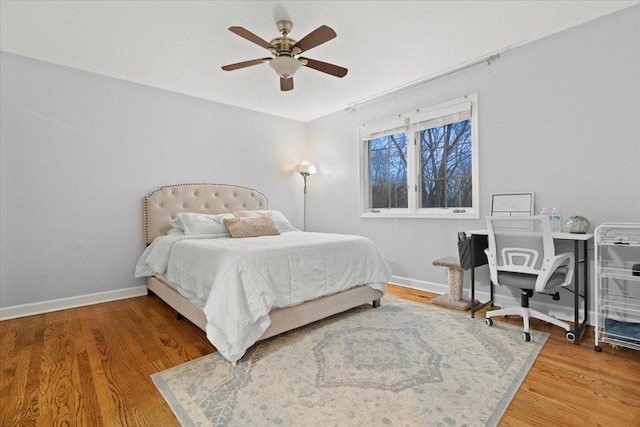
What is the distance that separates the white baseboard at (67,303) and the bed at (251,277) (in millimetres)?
213

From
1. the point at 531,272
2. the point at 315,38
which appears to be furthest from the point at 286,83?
the point at 531,272

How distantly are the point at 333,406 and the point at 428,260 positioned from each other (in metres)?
2.39

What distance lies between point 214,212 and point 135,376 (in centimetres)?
239

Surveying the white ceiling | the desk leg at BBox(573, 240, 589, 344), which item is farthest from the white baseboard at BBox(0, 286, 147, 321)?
the desk leg at BBox(573, 240, 589, 344)

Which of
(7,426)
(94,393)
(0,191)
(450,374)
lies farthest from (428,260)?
(0,191)

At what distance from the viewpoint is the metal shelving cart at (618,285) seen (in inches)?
78.4

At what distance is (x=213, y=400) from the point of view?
61.0 inches

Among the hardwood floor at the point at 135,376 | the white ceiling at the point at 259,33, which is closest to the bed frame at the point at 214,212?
the hardwood floor at the point at 135,376

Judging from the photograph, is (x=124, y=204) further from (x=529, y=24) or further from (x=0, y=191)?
(x=529, y=24)

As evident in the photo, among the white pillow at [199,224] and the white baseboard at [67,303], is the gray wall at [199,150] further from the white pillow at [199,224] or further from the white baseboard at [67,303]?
the white pillow at [199,224]

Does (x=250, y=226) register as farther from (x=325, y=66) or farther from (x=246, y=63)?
(x=325, y=66)

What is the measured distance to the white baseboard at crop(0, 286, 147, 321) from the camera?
2.78 metres

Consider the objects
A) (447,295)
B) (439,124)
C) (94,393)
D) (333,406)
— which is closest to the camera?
(333,406)

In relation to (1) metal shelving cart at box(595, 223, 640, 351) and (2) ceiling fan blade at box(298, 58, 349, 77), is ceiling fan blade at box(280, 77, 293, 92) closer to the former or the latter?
(2) ceiling fan blade at box(298, 58, 349, 77)
